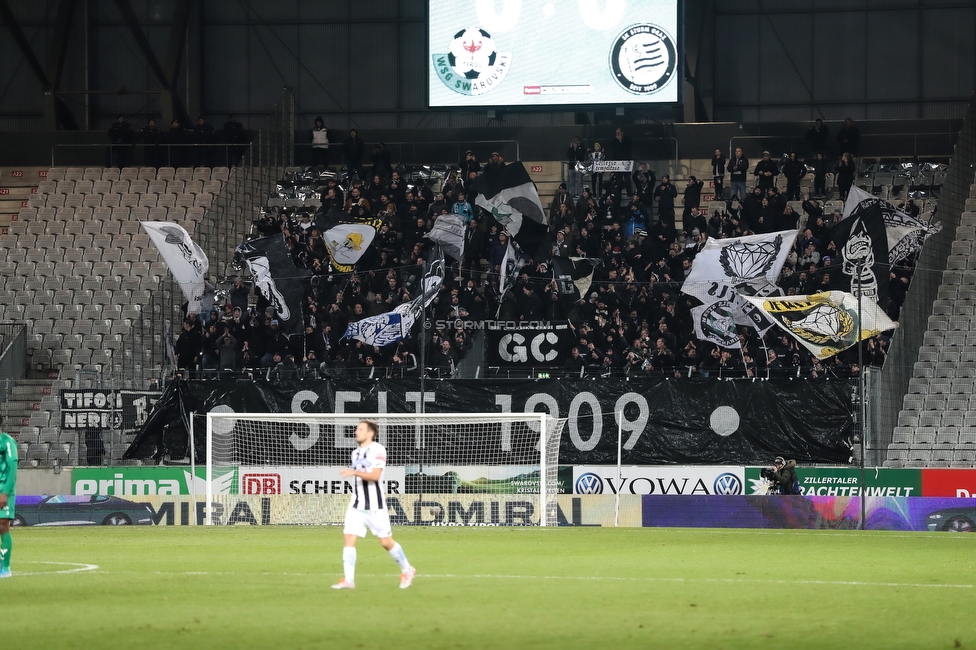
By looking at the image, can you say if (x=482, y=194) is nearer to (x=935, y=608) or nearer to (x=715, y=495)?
(x=715, y=495)

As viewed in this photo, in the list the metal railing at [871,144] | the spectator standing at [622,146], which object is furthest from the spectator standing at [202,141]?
the metal railing at [871,144]

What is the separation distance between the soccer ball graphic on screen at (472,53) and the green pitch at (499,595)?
18.5 metres

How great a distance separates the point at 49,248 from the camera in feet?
120

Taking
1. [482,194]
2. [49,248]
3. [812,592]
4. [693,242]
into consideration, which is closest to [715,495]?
[693,242]

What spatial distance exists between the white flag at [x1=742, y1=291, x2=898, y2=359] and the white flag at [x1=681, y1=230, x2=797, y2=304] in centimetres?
163

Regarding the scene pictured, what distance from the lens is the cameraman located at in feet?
83.9

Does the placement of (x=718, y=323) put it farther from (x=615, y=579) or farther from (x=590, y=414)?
(x=615, y=579)

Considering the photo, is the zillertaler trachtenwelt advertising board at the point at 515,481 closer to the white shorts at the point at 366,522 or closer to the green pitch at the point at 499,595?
the green pitch at the point at 499,595

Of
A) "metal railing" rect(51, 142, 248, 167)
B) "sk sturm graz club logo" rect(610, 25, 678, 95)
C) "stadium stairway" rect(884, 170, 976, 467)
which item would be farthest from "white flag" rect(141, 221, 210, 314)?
"stadium stairway" rect(884, 170, 976, 467)

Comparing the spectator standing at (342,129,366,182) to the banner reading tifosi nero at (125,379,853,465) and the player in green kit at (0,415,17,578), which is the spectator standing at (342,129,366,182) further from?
the player in green kit at (0,415,17,578)

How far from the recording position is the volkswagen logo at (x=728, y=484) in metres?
26.5

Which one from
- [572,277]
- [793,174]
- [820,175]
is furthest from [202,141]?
[820,175]

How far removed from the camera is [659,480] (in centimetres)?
2688

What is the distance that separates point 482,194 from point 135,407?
31.4 feet
